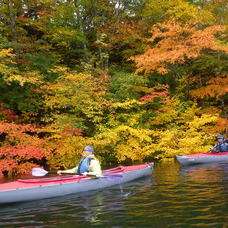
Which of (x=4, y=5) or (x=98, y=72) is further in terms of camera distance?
(x=98, y=72)

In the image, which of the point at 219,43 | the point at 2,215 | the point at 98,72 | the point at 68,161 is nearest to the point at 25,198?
the point at 2,215

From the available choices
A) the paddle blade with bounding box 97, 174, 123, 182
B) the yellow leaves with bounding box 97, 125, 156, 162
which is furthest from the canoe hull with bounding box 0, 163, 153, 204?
the yellow leaves with bounding box 97, 125, 156, 162

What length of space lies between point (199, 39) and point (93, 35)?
820 centimetres

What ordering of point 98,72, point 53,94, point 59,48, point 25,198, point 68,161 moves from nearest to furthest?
1. point 25,198
2. point 68,161
3. point 53,94
4. point 98,72
5. point 59,48

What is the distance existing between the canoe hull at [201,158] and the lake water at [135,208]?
3.90m

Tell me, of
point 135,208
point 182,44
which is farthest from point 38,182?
point 182,44

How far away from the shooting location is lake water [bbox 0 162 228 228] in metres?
4.47

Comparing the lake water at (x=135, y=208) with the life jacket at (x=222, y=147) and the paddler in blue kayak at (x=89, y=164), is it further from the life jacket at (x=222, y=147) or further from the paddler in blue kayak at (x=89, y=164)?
the life jacket at (x=222, y=147)

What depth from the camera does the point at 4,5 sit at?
14586 millimetres

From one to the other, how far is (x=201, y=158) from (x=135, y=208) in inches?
298

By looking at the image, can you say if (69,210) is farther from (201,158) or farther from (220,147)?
(220,147)

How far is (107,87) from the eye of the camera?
15.9 meters

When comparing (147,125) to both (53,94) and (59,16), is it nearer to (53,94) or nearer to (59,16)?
(53,94)

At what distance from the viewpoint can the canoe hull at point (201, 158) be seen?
11.7 m
